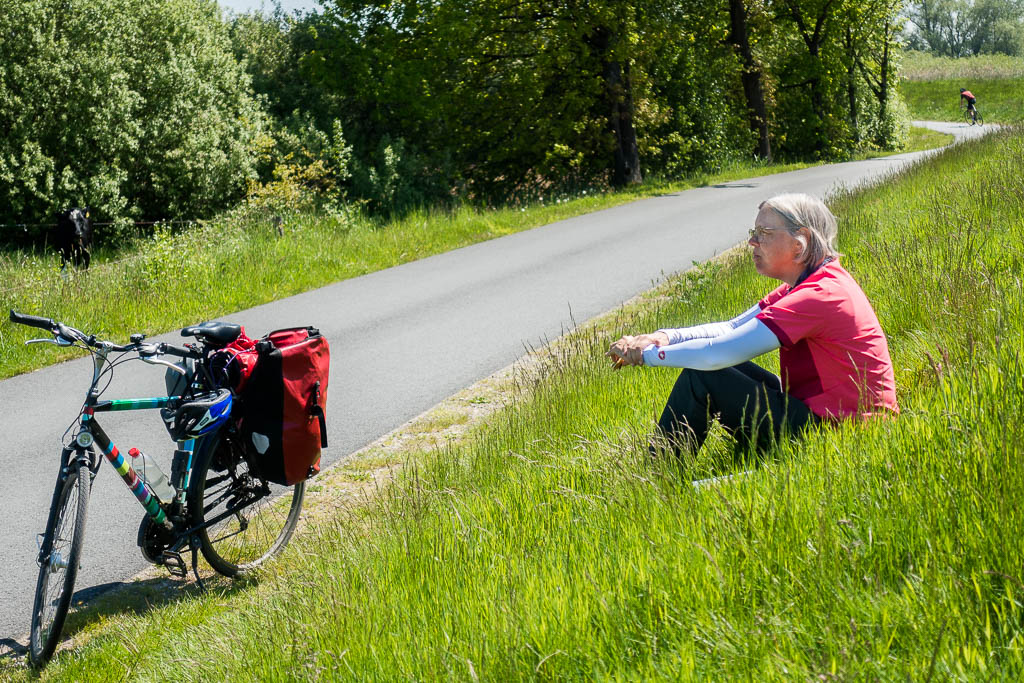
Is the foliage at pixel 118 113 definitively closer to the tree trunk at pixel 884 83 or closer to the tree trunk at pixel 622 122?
the tree trunk at pixel 622 122

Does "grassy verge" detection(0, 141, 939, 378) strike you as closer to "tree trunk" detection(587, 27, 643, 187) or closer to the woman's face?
the woman's face

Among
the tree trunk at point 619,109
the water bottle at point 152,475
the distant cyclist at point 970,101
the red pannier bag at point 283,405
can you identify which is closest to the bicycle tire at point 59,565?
the water bottle at point 152,475

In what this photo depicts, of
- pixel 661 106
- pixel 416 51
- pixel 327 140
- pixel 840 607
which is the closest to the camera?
pixel 840 607

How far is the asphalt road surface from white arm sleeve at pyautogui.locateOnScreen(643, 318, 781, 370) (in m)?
3.38

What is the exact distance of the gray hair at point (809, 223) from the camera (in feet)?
13.2

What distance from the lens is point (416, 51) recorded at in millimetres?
26469

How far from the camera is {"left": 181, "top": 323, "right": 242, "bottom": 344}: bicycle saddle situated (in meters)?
4.74

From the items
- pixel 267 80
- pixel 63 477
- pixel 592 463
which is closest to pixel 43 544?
pixel 63 477

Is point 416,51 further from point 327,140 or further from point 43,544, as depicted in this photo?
point 43,544

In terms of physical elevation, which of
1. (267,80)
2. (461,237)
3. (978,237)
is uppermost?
(267,80)

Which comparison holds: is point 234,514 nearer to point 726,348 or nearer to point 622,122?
point 726,348

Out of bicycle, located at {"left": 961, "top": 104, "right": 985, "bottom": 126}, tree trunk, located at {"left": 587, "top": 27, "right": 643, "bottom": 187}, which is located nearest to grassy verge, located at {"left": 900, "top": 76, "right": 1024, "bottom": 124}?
bicycle, located at {"left": 961, "top": 104, "right": 985, "bottom": 126}

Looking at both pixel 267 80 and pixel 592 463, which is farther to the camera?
pixel 267 80

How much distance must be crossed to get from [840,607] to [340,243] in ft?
47.7
